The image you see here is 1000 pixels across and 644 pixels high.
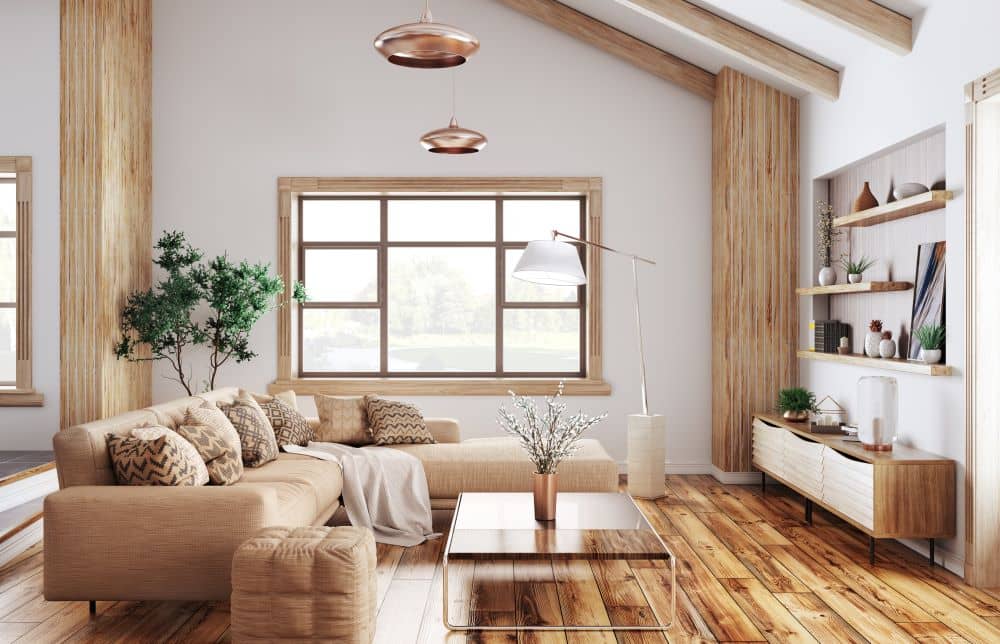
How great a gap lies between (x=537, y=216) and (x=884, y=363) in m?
3.31

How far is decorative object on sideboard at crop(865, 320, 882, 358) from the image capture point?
499cm

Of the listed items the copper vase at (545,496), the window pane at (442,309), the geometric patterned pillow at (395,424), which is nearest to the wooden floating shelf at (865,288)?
the copper vase at (545,496)

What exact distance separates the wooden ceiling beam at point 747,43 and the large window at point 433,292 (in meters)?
1.88

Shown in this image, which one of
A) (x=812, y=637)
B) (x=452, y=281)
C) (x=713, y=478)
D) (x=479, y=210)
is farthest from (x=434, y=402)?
(x=812, y=637)

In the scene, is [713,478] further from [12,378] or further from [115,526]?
[12,378]

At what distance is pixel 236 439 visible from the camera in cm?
429

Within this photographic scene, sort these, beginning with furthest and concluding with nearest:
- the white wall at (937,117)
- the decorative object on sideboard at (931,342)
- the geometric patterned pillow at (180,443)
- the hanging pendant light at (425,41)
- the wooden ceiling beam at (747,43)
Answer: the wooden ceiling beam at (747,43)
the decorative object on sideboard at (931,342)
the white wall at (937,117)
the geometric patterned pillow at (180,443)
the hanging pendant light at (425,41)

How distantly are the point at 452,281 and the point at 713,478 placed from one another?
278 cm

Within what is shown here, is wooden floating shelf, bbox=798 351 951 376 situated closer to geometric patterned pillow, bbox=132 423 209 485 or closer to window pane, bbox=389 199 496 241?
window pane, bbox=389 199 496 241

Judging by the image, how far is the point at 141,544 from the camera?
3328 millimetres

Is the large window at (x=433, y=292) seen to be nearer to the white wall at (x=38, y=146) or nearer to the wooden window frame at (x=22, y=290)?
the white wall at (x=38, y=146)

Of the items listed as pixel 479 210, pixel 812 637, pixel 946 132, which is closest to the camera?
pixel 812 637

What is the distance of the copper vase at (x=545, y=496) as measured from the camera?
3.90 meters

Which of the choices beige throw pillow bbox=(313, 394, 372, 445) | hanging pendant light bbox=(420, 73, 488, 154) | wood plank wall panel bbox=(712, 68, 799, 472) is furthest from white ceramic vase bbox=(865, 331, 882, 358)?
beige throw pillow bbox=(313, 394, 372, 445)
